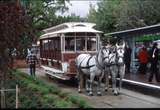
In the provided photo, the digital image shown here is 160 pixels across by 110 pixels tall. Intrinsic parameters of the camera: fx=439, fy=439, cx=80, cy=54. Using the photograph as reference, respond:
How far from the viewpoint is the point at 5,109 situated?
12336mm

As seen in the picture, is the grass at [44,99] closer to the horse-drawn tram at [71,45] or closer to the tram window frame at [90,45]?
the horse-drawn tram at [71,45]

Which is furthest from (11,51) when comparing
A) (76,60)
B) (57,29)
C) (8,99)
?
(57,29)

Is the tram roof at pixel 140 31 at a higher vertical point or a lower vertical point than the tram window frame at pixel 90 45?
higher

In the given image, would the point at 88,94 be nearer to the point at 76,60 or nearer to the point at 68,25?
the point at 76,60

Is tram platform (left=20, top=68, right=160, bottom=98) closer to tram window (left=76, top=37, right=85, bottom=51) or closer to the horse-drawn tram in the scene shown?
the horse-drawn tram

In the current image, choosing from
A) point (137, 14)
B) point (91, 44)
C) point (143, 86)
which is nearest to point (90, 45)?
point (91, 44)

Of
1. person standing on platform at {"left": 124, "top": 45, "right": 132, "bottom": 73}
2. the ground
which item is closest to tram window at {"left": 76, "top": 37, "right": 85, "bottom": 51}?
the ground

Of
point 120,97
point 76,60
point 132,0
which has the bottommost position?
point 120,97

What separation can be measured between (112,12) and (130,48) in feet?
57.3

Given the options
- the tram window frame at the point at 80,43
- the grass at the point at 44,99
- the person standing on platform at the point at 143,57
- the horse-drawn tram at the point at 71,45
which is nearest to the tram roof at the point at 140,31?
the person standing on platform at the point at 143,57

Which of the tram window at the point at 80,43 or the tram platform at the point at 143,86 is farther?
the tram window at the point at 80,43

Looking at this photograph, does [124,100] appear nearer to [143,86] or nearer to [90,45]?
[143,86]

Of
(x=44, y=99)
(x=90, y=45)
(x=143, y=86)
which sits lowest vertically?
(x=143, y=86)

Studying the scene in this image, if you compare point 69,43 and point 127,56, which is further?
point 127,56
